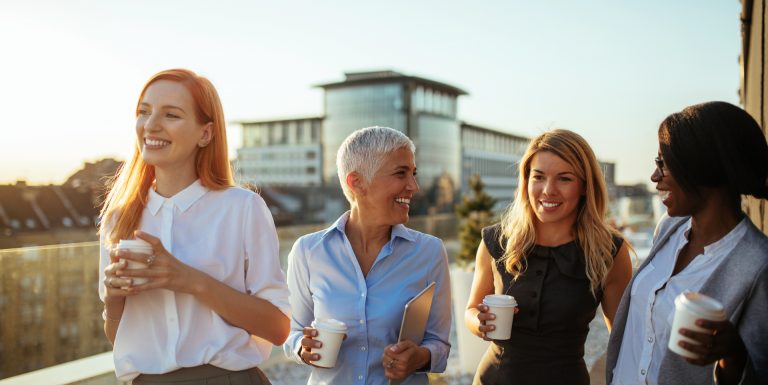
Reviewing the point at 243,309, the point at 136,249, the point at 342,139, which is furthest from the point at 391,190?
the point at 342,139

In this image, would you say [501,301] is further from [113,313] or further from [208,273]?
[113,313]

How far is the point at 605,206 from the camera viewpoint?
256 cm

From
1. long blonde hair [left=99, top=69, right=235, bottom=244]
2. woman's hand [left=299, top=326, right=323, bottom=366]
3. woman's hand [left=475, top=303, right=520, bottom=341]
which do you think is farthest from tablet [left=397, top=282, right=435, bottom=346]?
long blonde hair [left=99, top=69, right=235, bottom=244]

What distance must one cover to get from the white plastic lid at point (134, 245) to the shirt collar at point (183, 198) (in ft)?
1.00

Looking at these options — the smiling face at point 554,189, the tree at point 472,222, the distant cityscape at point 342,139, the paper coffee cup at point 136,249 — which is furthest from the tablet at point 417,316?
the distant cityscape at point 342,139

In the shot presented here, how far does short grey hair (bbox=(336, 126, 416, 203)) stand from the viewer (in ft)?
7.67

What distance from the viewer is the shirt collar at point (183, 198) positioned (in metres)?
2.00

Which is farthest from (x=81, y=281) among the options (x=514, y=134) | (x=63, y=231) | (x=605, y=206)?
(x=514, y=134)

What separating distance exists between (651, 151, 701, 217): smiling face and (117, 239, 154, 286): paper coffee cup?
1370 millimetres

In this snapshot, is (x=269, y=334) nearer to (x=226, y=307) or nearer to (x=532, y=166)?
(x=226, y=307)

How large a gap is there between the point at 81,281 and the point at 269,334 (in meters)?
2.98

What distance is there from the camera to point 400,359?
2088 millimetres

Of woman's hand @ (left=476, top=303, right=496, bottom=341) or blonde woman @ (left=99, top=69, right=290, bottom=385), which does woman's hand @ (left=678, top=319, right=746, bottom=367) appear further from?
blonde woman @ (left=99, top=69, right=290, bottom=385)

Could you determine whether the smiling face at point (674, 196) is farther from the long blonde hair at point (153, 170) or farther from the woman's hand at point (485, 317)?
the long blonde hair at point (153, 170)
